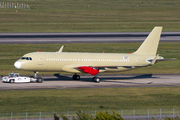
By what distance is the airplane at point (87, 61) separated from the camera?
59781mm

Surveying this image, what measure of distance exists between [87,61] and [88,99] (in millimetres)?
15629

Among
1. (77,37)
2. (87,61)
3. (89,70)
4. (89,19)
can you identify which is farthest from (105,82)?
(89,19)

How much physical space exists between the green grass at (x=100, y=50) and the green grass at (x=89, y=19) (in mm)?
24826

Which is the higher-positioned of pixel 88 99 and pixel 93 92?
pixel 93 92

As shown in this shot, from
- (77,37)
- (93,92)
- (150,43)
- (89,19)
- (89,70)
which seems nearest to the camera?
(93,92)

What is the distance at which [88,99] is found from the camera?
47.8 m

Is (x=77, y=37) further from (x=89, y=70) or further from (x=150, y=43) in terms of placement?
(x=89, y=70)

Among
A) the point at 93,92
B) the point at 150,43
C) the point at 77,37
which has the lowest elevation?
the point at 93,92

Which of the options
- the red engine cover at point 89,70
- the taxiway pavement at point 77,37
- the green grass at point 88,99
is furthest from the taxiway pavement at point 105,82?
the taxiway pavement at point 77,37

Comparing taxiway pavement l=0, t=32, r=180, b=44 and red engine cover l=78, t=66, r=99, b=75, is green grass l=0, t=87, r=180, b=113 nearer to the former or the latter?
red engine cover l=78, t=66, r=99, b=75

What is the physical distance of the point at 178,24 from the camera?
13650cm

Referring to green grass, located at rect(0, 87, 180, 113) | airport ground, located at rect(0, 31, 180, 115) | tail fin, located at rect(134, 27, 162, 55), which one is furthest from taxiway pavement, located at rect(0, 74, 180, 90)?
tail fin, located at rect(134, 27, 162, 55)

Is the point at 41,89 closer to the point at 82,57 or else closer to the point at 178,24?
the point at 82,57

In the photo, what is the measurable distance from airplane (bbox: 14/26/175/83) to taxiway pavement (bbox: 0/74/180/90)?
7.85 ft
